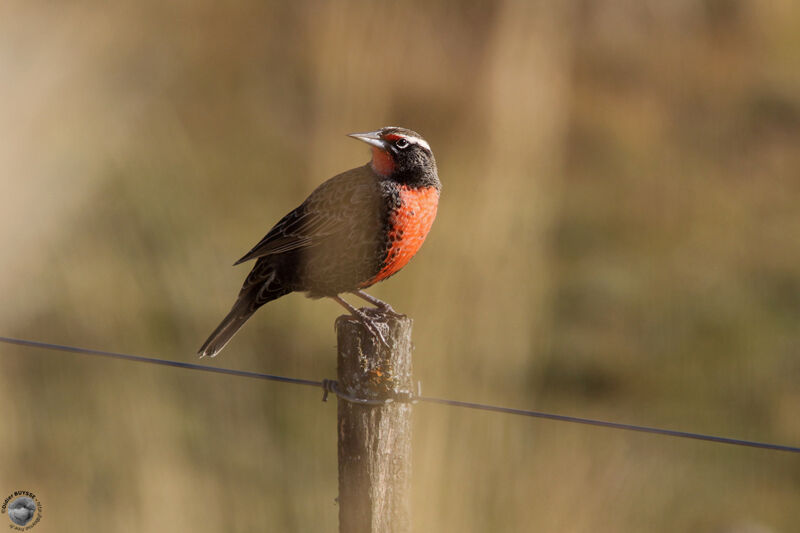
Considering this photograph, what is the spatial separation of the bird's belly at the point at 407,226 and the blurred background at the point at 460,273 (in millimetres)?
226

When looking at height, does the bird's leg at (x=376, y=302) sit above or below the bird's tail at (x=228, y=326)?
above

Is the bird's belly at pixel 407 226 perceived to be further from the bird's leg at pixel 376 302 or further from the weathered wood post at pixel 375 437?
the weathered wood post at pixel 375 437

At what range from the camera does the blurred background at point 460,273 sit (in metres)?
3.05

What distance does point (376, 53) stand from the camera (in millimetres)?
3055

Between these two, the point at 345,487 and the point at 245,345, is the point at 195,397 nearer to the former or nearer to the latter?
the point at 245,345

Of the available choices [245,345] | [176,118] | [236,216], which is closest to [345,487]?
[245,345]

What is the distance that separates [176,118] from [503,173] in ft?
4.70

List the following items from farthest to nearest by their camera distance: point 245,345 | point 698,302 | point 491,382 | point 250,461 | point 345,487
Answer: point 698,302 → point 245,345 → point 250,461 → point 491,382 → point 345,487

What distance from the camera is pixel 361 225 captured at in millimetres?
2764

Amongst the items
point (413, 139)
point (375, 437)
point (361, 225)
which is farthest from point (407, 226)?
point (375, 437)

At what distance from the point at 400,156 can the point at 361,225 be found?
252mm

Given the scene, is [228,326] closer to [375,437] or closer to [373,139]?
[373,139]

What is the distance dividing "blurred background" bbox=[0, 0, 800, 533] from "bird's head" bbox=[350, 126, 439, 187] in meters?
0.30

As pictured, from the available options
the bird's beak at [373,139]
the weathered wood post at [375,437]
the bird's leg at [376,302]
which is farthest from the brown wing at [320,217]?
the weathered wood post at [375,437]
